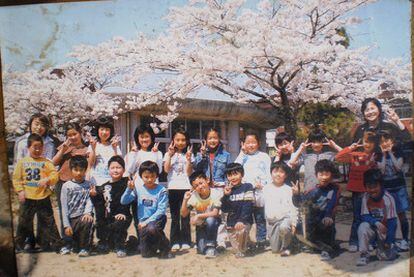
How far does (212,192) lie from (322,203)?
40.2 inches

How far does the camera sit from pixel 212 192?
12.1 feet

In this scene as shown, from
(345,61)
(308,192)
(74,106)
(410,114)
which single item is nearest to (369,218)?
(308,192)

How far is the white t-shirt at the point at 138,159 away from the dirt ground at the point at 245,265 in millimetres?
566

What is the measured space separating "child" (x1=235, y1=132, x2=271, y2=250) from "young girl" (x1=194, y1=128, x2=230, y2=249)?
0.49ft

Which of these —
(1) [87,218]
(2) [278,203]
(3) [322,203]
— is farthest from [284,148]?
(1) [87,218]

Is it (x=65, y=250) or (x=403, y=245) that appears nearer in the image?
(x=403, y=245)

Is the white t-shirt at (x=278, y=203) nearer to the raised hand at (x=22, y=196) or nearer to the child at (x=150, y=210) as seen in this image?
the child at (x=150, y=210)

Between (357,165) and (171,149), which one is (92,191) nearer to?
(171,149)

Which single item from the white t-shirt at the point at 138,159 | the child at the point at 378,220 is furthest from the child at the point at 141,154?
the child at the point at 378,220

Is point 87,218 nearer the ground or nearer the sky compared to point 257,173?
nearer the ground

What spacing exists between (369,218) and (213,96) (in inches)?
72.1

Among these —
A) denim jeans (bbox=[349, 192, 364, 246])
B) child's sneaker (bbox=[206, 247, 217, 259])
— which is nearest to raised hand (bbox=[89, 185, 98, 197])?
child's sneaker (bbox=[206, 247, 217, 259])

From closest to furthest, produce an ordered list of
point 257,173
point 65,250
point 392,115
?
point 392,115 < point 257,173 < point 65,250

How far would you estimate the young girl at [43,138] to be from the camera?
379cm
